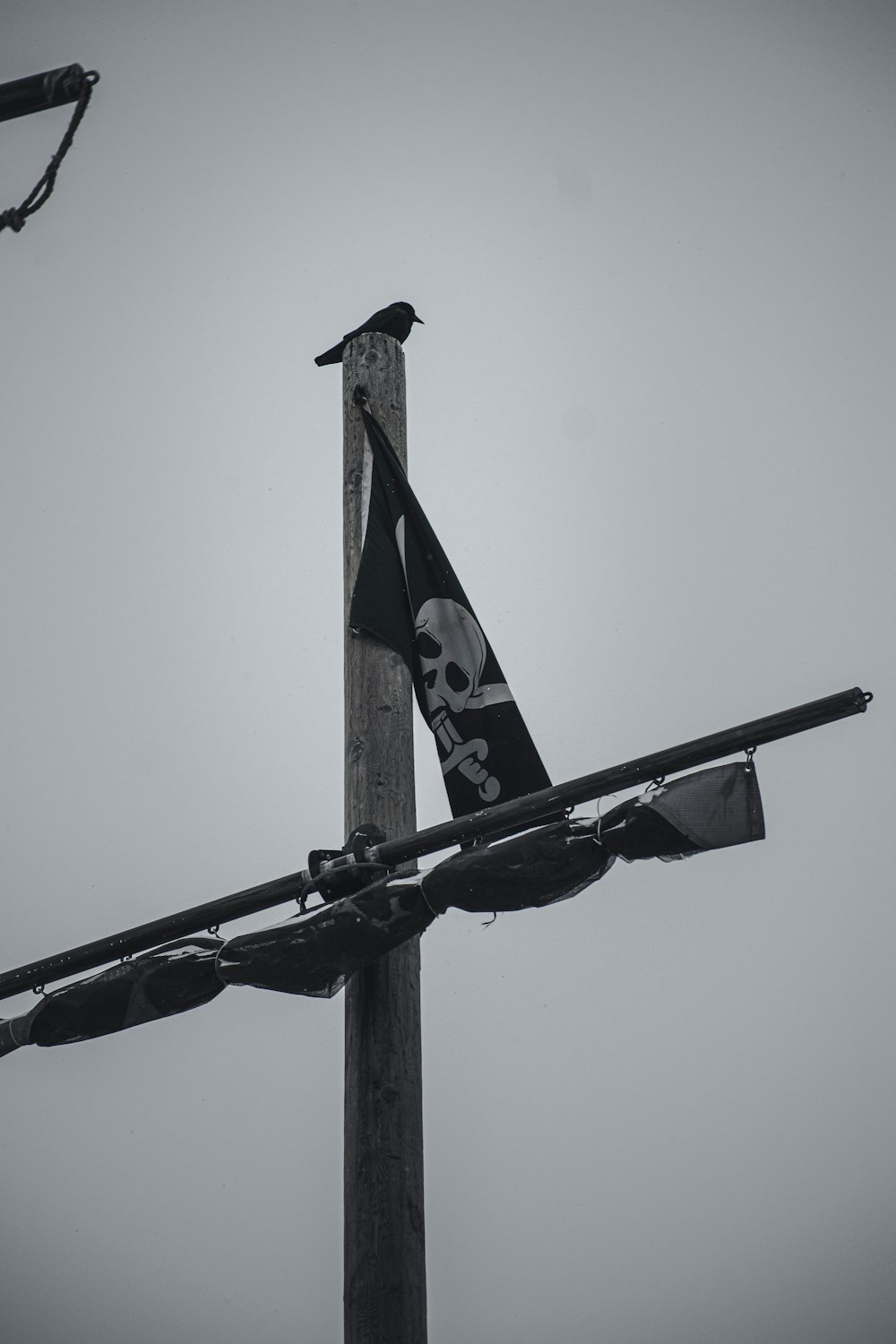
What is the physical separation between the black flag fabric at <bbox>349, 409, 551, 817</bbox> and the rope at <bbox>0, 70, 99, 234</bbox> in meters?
2.27

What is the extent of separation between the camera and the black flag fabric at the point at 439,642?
518 cm

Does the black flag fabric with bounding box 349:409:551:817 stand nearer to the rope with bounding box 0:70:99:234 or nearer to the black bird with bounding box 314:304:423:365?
the black bird with bounding box 314:304:423:365

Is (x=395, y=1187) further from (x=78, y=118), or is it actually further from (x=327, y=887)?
(x=78, y=118)

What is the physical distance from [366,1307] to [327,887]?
1.34m

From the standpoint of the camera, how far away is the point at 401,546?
563 centimetres

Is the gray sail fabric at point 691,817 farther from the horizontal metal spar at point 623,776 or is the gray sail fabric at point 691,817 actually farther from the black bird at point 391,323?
the black bird at point 391,323

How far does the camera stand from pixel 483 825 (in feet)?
14.1

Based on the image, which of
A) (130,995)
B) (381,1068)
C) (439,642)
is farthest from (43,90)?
(381,1068)

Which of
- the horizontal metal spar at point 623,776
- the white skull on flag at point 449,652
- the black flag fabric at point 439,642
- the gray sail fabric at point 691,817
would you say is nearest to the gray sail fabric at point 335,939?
the horizontal metal spar at point 623,776

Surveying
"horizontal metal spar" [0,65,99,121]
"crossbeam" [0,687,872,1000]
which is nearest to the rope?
"horizontal metal spar" [0,65,99,121]

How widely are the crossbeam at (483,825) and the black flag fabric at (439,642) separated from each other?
708 millimetres

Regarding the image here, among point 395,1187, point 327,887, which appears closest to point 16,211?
point 327,887

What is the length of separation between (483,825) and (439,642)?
1.28 meters

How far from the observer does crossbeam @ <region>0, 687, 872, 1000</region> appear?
4074 mm
